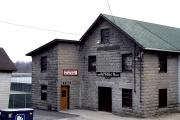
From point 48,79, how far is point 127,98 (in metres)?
7.91

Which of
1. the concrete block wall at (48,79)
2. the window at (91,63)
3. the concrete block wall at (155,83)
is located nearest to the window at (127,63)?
the concrete block wall at (155,83)

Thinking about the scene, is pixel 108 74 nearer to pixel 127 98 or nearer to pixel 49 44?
pixel 127 98

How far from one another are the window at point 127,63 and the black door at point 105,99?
8.23ft

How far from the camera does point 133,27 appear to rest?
27562mm

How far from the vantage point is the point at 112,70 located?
26375mm

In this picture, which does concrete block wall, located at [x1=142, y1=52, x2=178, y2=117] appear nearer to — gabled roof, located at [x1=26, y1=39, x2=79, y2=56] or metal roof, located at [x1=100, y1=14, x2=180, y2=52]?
metal roof, located at [x1=100, y1=14, x2=180, y2=52]

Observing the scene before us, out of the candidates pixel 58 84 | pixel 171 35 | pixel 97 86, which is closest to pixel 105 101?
pixel 97 86

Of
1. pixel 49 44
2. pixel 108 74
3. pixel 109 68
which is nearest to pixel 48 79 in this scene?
pixel 49 44

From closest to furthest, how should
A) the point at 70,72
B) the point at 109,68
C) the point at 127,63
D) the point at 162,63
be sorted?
the point at 127,63 < the point at 162,63 < the point at 109,68 < the point at 70,72

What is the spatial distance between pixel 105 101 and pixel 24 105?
367 inches

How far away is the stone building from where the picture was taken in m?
24.3

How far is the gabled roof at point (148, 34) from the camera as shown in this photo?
24716mm

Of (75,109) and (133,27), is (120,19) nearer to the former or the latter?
(133,27)

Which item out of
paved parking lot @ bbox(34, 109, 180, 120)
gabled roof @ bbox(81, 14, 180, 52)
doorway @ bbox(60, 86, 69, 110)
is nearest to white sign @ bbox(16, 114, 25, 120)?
paved parking lot @ bbox(34, 109, 180, 120)
